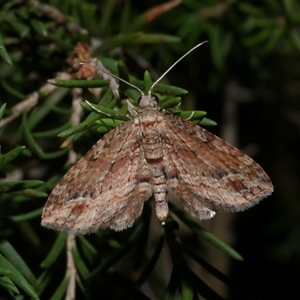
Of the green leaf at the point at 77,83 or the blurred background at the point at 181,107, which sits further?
the blurred background at the point at 181,107

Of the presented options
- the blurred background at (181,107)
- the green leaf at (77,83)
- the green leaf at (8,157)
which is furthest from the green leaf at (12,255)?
the green leaf at (77,83)

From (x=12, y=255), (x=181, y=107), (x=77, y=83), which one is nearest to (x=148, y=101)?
(x=77, y=83)

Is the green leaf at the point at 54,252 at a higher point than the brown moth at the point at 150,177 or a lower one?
lower

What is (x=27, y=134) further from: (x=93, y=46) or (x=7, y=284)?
(x=7, y=284)

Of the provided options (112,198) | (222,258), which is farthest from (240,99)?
(112,198)

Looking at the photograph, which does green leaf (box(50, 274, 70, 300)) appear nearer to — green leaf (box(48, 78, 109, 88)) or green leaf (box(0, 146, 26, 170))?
green leaf (box(0, 146, 26, 170))

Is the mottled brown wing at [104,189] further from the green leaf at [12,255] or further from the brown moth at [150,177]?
the green leaf at [12,255]

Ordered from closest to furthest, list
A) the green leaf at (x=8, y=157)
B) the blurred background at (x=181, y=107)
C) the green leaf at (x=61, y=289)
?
1. the green leaf at (x=8, y=157)
2. the green leaf at (x=61, y=289)
3. the blurred background at (x=181, y=107)

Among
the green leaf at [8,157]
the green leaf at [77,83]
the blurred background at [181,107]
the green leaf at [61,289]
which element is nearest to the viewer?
the green leaf at [8,157]
